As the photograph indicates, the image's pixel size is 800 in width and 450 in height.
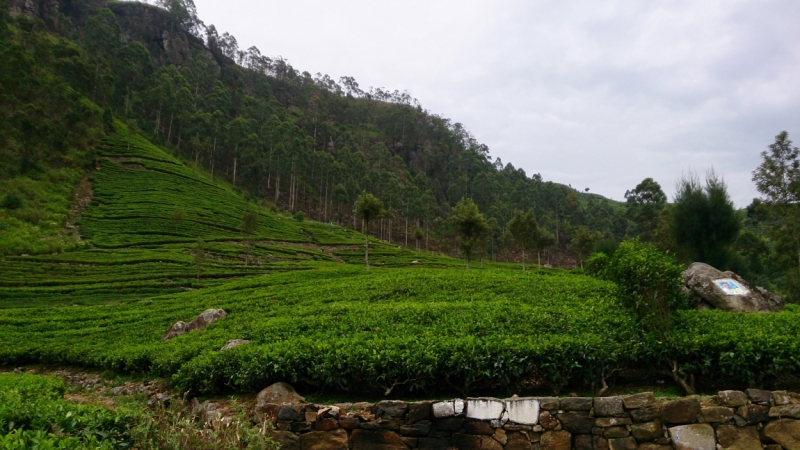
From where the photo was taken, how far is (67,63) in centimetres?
6303

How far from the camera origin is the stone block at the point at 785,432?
6211 mm

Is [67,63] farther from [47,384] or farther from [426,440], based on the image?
[426,440]

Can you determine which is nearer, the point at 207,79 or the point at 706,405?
the point at 706,405

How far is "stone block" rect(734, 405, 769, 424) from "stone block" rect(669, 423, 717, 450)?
20.1 inches

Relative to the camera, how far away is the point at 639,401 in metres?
6.50

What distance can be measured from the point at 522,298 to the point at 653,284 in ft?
17.0

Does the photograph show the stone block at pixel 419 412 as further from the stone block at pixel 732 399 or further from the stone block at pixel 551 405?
the stone block at pixel 732 399

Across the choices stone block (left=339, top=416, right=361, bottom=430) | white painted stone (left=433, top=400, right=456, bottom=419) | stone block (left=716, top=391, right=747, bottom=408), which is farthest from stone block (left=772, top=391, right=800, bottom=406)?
stone block (left=339, top=416, right=361, bottom=430)

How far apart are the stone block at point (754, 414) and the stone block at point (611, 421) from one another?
4.99 ft

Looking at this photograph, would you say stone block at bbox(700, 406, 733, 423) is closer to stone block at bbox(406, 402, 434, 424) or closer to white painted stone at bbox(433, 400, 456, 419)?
white painted stone at bbox(433, 400, 456, 419)

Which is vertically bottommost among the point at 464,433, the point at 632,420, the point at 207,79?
the point at 464,433

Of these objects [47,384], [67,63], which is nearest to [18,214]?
[47,384]

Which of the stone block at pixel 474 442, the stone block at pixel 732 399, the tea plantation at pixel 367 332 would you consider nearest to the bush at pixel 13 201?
the tea plantation at pixel 367 332

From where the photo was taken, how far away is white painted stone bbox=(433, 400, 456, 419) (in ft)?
22.0
